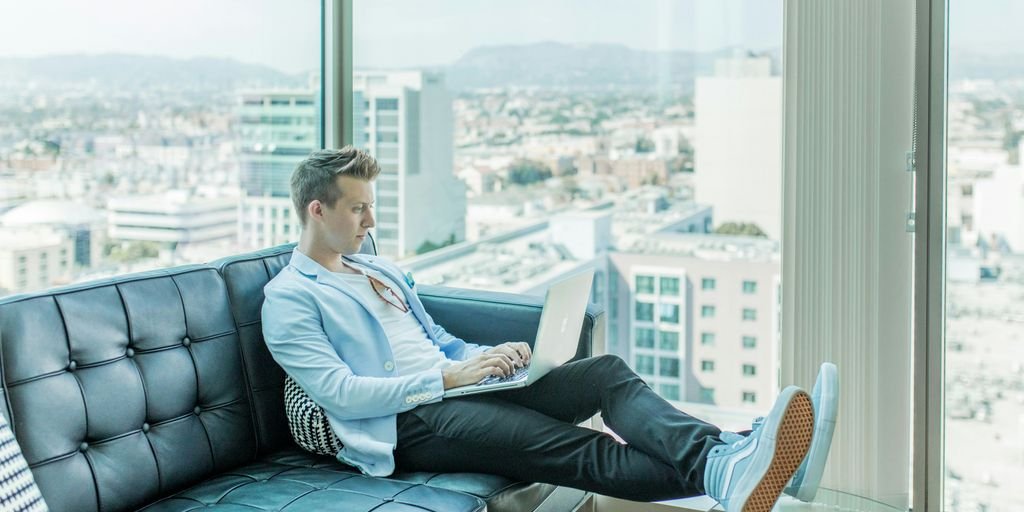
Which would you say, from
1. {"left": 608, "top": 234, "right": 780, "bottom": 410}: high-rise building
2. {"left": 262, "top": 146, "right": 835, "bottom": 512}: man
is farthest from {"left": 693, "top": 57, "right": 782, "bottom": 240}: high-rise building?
{"left": 262, "top": 146, "right": 835, "bottom": 512}: man

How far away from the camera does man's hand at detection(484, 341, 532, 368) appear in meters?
2.55

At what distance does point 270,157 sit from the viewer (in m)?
3.38

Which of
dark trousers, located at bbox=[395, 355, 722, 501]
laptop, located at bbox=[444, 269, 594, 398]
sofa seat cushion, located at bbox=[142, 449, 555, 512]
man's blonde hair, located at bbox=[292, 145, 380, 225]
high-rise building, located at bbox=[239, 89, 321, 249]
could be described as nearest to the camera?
sofa seat cushion, located at bbox=[142, 449, 555, 512]

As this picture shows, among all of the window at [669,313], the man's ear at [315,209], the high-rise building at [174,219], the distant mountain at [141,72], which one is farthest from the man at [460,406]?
the window at [669,313]

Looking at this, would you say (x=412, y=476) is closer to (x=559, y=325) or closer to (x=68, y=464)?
(x=559, y=325)

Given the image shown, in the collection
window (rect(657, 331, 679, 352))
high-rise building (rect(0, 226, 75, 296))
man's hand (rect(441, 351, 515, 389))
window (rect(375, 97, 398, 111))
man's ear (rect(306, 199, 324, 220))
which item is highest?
window (rect(375, 97, 398, 111))

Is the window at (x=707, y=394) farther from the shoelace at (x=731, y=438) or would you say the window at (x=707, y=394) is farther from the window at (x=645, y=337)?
the shoelace at (x=731, y=438)

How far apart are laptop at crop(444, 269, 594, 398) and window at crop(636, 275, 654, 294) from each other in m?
0.78

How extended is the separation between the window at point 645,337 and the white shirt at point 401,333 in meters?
0.86

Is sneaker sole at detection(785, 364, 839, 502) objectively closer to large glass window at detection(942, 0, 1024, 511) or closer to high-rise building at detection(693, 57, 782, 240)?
large glass window at detection(942, 0, 1024, 511)

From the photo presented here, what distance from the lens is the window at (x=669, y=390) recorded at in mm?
3342

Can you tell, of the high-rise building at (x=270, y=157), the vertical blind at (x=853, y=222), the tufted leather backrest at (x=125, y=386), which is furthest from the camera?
the high-rise building at (x=270, y=157)

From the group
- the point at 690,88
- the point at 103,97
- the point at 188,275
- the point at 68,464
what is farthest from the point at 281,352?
the point at 690,88

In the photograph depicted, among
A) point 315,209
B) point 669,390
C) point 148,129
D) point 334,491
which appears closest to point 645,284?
point 669,390
